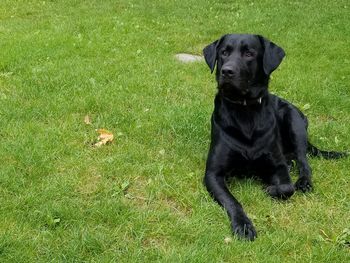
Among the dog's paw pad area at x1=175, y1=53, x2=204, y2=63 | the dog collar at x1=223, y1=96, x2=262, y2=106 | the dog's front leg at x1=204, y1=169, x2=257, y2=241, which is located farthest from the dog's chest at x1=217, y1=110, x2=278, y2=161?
the dog's paw pad area at x1=175, y1=53, x2=204, y2=63

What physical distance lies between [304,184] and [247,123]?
688 millimetres

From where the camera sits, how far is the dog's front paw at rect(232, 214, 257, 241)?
3852mm

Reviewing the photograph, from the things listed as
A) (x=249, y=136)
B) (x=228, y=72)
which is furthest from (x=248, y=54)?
(x=249, y=136)

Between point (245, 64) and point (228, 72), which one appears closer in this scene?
point (228, 72)

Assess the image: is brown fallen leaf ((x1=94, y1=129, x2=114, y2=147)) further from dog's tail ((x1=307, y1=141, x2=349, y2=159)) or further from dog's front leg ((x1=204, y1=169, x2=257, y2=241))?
dog's tail ((x1=307, y1=141, x2=349, y2=159))

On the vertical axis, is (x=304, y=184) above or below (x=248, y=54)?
below

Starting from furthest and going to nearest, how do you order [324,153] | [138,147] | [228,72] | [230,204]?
[138,147]
[324,153]
[228,72]
[230,204]

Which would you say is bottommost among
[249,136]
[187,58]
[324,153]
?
[187,58]

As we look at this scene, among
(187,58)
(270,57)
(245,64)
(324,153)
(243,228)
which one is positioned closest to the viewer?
(243,228)

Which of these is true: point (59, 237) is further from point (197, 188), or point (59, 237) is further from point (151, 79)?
point (151, 79)

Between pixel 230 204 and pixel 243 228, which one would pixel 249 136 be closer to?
pixel 230 204

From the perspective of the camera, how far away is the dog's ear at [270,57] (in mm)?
4734

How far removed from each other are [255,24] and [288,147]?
20.1ft

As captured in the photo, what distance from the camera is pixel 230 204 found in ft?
13.8
